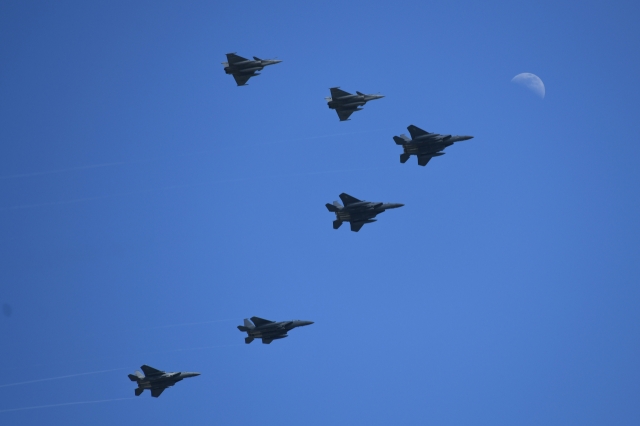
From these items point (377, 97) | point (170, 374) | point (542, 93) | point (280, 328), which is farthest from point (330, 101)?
point (542, 93)

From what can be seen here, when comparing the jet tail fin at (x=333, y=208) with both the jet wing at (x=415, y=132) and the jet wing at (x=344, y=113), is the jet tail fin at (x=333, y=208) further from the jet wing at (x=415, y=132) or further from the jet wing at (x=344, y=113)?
the jet wing at (x=415, y=132)

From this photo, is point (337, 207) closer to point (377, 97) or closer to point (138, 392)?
point (377, 97)

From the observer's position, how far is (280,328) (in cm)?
8156

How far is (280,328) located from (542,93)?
194ft

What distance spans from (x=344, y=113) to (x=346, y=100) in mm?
1523

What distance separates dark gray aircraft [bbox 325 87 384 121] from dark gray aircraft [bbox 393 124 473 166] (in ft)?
18.5

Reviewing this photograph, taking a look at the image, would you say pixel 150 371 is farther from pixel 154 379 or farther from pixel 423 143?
pixel 423 143

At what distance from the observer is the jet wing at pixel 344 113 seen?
84125 millimetres

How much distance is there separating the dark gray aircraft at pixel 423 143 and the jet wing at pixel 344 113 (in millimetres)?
6259

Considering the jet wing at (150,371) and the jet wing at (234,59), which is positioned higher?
the jet wing at (234,59)

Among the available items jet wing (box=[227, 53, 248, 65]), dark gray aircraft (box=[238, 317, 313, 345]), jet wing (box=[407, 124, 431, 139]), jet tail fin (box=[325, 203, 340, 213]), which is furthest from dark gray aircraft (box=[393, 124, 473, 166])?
dark gray aircraft (box=[238, 317, 313, 345])

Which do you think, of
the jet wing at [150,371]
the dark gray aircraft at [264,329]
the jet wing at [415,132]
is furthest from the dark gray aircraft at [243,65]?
the jet wing at [150,371]

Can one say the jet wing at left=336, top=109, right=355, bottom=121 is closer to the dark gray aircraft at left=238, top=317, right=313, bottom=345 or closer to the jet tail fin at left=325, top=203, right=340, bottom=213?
the jet tail fin at left=325, top=203, right=340, bottom=213

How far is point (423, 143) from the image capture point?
269 feet
